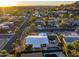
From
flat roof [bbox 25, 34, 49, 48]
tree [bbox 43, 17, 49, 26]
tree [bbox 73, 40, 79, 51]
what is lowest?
tree [bbox 73, 40, 79, 51]

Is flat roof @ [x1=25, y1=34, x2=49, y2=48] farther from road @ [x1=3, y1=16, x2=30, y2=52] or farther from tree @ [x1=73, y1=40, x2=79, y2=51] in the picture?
tree @ [x1=73, y1=40, x2=79, y2=51]

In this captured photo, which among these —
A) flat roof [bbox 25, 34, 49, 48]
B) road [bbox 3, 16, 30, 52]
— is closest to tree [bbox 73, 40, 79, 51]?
flat roof [bbox 25, 34, 49, 48]

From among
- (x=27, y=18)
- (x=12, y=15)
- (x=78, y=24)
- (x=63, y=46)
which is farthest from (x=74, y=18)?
(x=12, y=15)

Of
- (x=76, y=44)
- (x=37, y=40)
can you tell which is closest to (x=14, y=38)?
(x=37, y=40)

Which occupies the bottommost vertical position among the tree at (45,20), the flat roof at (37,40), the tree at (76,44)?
the tree at (76,44)

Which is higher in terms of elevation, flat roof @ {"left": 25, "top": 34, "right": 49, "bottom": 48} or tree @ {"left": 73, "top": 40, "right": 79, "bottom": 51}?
flat roof @ {"left": 25, "top": 34, "right": 49, "bottom": 48}

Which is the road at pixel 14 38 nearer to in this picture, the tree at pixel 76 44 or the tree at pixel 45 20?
the tree at pixel 45 20

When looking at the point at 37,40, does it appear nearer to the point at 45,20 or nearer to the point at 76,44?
the point at 45,20

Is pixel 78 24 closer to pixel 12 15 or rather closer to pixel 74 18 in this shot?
pixel 74 18

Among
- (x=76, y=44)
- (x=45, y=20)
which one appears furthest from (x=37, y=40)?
(x=76, y=44)

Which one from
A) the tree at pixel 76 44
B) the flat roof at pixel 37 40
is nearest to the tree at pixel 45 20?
the flat roof at pixel 37 40

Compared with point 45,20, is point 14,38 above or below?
below
